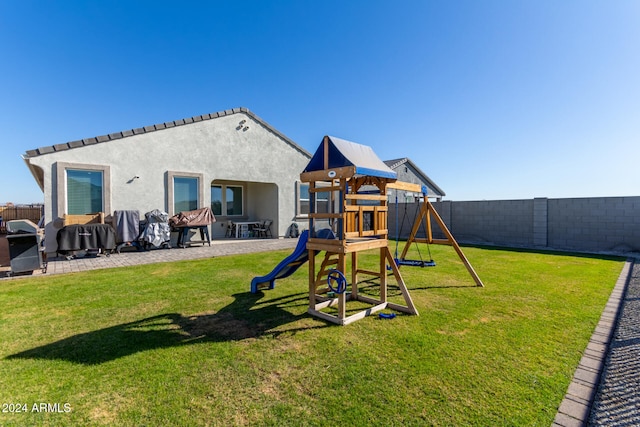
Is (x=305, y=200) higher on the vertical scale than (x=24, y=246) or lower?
higher

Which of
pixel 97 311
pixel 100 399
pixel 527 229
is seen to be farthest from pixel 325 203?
pixel 100 399

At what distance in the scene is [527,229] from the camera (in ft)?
39.3

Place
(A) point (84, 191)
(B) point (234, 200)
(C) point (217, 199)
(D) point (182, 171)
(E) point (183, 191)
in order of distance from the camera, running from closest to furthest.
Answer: (A) point (84, 191) → (D) point (182, 171) → (E) point (183, 191) → (C) point (217, 199) → (B) point (234, 200)

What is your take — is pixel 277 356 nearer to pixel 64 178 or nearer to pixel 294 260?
pixel 294 260

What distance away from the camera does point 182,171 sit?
10984 mm

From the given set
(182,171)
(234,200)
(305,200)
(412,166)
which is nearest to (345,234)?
(182,171)

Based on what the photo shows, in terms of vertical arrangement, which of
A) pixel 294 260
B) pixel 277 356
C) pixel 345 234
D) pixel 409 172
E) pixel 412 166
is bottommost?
pixel 277 356

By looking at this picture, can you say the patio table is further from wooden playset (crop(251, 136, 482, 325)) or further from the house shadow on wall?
the house shadow on wall

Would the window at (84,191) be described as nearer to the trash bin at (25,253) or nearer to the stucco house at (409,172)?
the trash bin at (25,253)

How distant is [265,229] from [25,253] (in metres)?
8.52

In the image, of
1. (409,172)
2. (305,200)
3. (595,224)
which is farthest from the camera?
(409,172)

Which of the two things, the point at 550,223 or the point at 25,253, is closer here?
the point at 25,253

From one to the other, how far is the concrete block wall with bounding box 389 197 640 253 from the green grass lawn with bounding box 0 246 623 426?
6.98m

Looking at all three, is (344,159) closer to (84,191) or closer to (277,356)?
(277,356)
